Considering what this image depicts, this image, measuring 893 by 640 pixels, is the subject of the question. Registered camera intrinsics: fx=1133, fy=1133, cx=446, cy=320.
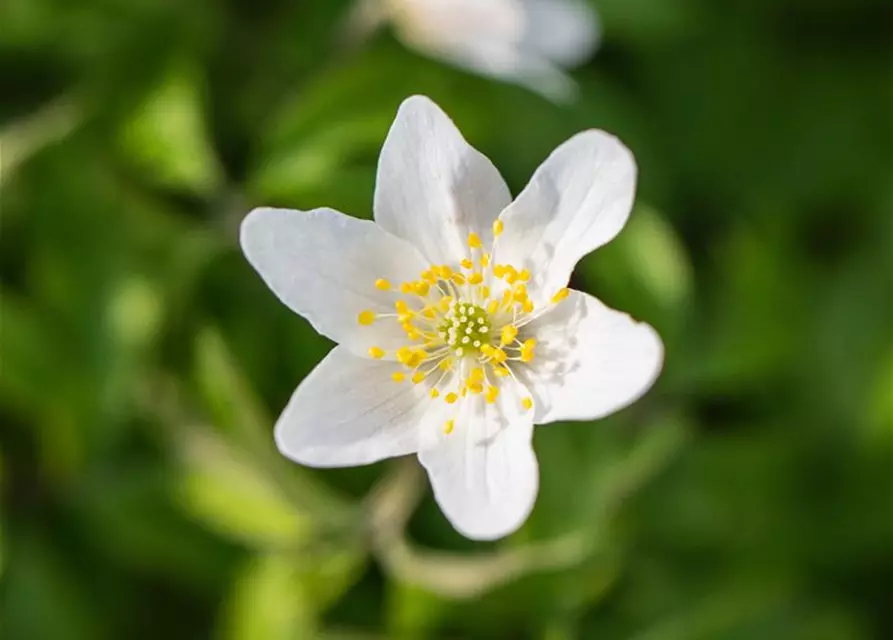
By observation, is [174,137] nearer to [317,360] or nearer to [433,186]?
[317,360]

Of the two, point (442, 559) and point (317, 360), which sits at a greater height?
point (317, 360)

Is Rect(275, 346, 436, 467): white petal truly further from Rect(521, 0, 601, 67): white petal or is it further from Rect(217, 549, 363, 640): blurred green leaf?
Rect(521, 0, 601, 67): white petal

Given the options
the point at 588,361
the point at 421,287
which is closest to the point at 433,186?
the point at 421,287

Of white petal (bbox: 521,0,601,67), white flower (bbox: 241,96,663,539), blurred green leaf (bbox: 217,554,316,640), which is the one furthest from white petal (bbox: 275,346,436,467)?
white petal (bbox: 521,0,601,67)

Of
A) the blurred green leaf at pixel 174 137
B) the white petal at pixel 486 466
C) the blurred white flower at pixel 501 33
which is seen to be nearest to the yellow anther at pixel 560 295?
the white petal at pixel 486 466

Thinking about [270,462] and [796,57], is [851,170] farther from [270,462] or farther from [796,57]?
[270,462]
